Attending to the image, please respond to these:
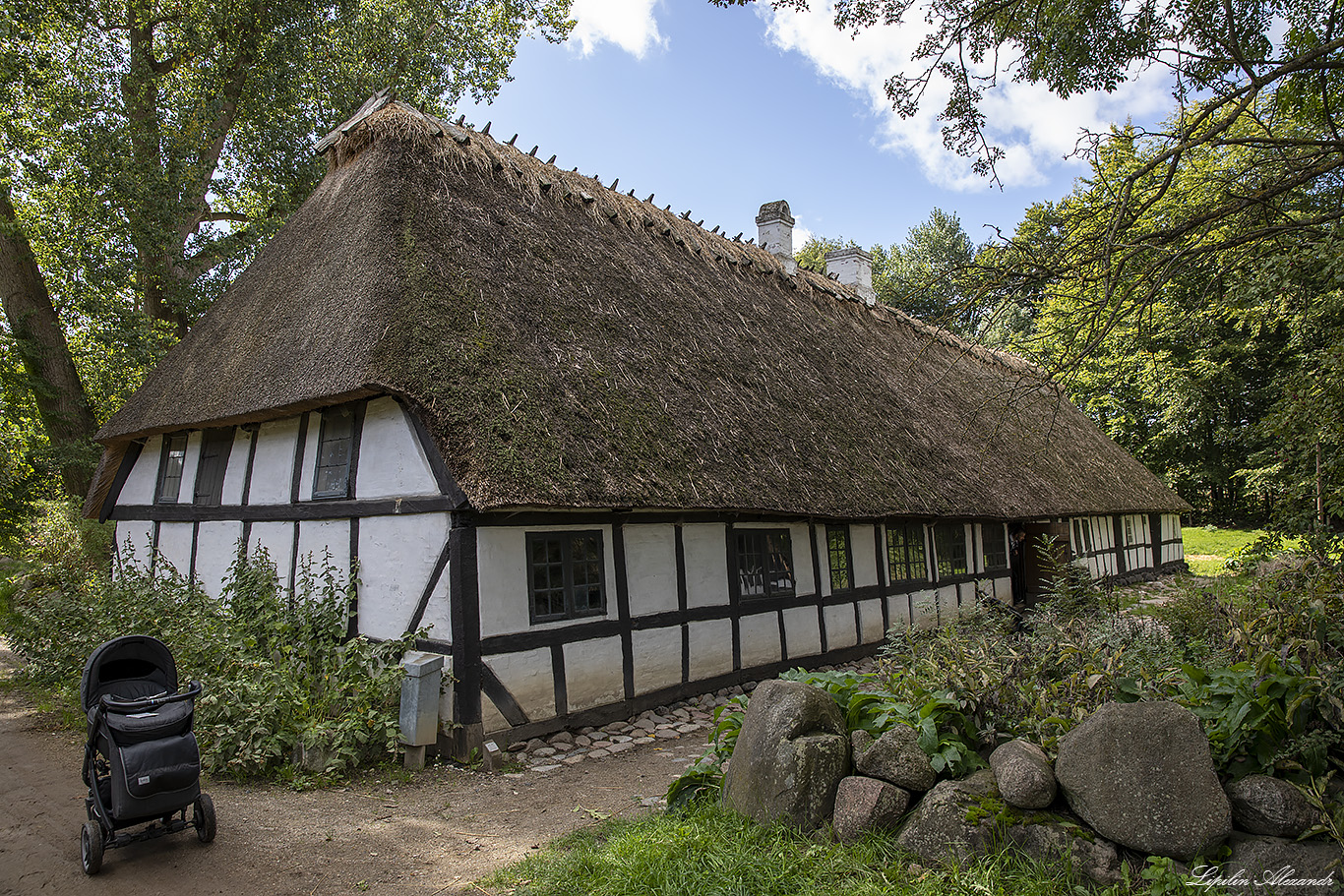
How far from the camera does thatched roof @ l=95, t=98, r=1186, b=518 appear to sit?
259 inches

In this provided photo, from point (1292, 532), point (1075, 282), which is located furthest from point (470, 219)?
point (1292, 532)

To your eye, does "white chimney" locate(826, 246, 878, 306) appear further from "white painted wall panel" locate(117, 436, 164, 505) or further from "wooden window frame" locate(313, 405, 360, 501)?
"white painted wall panel" locate(117, 436, 164, 505)

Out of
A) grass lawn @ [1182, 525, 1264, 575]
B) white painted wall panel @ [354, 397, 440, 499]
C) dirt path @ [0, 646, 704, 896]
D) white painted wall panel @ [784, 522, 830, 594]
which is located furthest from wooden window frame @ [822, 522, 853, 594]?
grass lawn @ [1182, 525, 1264, 575]

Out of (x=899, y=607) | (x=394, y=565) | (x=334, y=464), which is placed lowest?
(x=899, y=607)

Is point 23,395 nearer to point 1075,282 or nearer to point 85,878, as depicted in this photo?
point 85,878

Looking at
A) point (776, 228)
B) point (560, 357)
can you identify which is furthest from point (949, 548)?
point (560, 357)

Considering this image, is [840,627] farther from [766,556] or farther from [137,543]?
[137,543]

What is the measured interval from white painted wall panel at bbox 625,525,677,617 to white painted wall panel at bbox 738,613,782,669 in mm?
1211

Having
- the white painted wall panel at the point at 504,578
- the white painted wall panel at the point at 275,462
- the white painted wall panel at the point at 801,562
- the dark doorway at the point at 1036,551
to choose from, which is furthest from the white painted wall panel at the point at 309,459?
the dark doorway at the point at 1036,551

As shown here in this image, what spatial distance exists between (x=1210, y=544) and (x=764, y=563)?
73.1 feet

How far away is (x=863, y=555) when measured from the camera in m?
10.5

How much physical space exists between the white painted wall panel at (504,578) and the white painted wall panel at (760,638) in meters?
2.60

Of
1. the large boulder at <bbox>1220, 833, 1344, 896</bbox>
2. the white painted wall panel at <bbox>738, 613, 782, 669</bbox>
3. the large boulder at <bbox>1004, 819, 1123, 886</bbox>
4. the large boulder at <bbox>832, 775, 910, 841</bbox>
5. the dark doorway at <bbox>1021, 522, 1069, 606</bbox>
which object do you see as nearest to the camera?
the large boulder at <bbox>1220, 833, 1344, 896</bbox>

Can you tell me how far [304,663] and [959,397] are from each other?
1251cm
